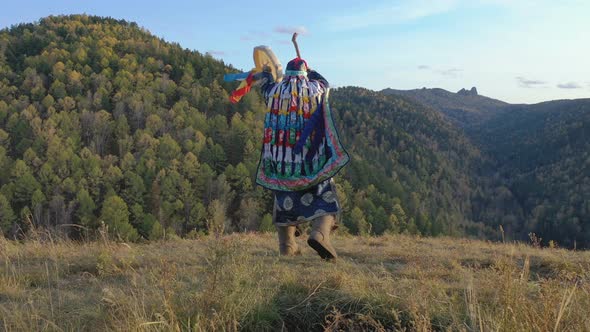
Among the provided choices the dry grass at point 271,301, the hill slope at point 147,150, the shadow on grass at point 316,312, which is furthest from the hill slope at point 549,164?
the shadow on grass at point 316,312

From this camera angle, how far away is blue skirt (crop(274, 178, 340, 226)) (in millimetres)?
4520

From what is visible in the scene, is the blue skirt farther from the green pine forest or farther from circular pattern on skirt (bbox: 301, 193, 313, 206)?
the green pine forest

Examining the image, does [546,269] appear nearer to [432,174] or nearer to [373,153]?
[373,153]

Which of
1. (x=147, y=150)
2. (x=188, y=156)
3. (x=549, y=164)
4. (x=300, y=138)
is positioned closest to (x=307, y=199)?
(x=300, y=138)

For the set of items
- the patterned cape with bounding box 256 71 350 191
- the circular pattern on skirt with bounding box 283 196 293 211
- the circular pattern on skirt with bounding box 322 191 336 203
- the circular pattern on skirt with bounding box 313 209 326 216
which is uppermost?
the patterned cape with bounding box 256 71 350 191

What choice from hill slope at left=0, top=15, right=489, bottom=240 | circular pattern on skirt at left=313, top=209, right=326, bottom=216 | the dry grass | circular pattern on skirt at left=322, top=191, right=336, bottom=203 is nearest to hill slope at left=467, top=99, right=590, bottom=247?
hill slope at left=0, top=15, right=489, bottom=240

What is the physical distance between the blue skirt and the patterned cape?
115 mm

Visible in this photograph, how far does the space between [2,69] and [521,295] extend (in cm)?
8728

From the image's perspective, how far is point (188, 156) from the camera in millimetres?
49656

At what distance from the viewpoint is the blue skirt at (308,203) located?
4.52 metres

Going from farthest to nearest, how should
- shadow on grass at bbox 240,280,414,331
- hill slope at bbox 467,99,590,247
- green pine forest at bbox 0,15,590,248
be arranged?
hill slope at bbox 467,99,590,247, green pine forest at bbox 0,15,590,248, shadow on grass at bbox 240,280,414,331

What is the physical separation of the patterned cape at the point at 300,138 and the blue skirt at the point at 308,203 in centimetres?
11

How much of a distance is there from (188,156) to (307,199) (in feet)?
153

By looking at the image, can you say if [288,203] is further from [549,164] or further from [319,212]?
[549,164]
